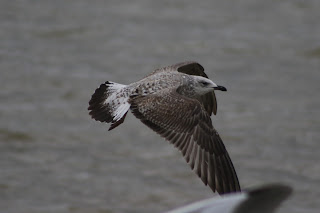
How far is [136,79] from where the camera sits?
1183 centimetres

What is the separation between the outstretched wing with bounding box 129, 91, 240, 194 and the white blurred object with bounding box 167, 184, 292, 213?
5.82ft

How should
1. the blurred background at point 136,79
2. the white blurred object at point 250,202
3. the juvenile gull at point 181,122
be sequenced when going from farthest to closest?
the blurred background at point 136,79 < the juvenile gull at point 181,122 < the white blurred object at point 250,202

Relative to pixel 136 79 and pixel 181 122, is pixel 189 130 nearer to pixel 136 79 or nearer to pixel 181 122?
pixel 181 122

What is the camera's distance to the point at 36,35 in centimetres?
1307

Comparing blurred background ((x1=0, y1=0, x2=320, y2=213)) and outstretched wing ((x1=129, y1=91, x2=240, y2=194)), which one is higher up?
blurred background ((x1=0, y1=0, x2=320, y2=213))

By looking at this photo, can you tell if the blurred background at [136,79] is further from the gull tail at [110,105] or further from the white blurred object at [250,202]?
the white blurred object at [250,202]

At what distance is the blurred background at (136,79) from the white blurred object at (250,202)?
5.17 metres

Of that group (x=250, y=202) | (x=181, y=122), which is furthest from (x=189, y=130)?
(x=250, y=202)

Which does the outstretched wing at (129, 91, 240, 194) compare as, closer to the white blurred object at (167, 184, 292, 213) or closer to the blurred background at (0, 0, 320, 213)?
the white blurred object at (167, 184, 292, 213)

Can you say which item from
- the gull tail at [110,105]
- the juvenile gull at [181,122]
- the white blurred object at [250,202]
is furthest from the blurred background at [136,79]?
the white blurred object at [250,202]

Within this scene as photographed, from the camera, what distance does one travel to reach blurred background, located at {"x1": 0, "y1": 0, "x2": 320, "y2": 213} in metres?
10.1

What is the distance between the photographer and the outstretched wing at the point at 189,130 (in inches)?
254

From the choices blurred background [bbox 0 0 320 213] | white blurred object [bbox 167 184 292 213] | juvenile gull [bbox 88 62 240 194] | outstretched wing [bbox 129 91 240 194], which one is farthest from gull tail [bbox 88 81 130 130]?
blurred background [bbox 0 0 320 213]

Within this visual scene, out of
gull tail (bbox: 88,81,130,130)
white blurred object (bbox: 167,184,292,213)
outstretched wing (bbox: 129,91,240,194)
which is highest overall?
gull tail (bbox: 88,81,130,130)
